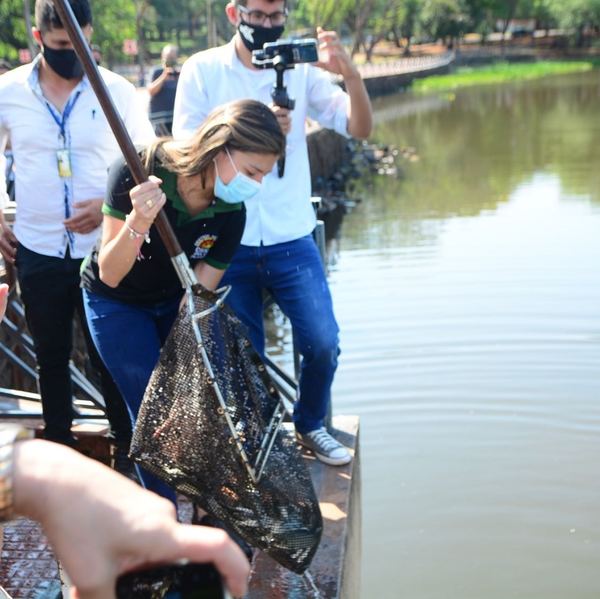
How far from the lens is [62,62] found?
11.6 feet

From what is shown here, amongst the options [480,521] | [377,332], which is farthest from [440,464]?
[377,332]

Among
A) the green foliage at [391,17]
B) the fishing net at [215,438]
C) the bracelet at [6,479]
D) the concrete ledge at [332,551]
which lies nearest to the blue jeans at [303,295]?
the concrete ledge at [332,551]

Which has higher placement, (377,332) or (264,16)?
(264,16)

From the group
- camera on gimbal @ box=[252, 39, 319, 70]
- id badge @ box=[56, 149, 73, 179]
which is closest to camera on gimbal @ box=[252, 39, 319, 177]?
camera on gimbal @ box=[252, 39, 319, 70]

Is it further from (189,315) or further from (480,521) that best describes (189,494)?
(480,521)

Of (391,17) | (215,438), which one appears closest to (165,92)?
(215,438)

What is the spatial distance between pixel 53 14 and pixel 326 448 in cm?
198

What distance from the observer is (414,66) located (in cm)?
5362

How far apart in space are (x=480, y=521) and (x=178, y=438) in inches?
122

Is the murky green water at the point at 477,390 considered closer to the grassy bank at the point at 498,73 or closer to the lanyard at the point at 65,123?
the lanyard at the point at 65,123

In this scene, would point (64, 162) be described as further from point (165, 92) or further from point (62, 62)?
point (165, 92)

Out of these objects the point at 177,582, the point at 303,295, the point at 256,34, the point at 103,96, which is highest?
the point at 256,34

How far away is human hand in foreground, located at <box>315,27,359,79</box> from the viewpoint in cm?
386

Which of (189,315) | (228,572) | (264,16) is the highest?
(264,16)
